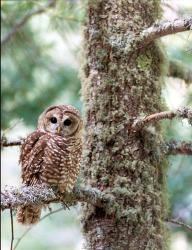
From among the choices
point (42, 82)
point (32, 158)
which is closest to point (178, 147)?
point (32, 158)

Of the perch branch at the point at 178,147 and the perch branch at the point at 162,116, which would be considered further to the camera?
Answer: the perch branch at the point at 178,147

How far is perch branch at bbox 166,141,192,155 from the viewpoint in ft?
13.0

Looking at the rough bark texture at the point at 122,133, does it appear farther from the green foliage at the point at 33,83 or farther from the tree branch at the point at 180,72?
the green foliage at the point at 33,83

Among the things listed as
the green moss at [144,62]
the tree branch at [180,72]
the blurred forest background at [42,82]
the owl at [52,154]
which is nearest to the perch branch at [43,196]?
the owl at [52,154]

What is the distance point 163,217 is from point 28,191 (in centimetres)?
97

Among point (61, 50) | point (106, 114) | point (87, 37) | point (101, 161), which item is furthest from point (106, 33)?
point (61, 50)

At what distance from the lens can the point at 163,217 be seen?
3926mm

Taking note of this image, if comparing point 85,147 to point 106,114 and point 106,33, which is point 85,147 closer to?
→ point 106,114

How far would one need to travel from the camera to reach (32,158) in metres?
3.83

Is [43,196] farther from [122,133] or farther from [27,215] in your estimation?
[122,133]

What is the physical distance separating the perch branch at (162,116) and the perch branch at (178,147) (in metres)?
0.26

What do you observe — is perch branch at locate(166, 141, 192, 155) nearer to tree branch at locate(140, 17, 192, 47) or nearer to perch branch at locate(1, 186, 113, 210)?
perch branch at locate(1, 186, 113, 210)

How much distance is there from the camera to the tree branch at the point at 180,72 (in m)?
4.41

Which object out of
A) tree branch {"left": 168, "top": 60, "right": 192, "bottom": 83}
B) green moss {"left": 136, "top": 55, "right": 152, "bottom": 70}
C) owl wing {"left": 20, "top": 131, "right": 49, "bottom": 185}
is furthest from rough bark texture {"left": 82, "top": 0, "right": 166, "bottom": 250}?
tree branch {"left": 168, "top": 60, "right": 192, "bottom": 83}
